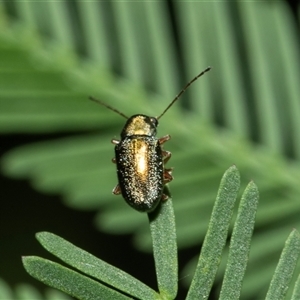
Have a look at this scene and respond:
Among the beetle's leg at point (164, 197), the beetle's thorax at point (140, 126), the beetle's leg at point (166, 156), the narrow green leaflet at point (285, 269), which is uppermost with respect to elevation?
the beetle's thorax at point (140, 126)

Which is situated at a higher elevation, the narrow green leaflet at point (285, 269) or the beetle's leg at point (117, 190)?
the narrow green leaflet at point (285, 269)

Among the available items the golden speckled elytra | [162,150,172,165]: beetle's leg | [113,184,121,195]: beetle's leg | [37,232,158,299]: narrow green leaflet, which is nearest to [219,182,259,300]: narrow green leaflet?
[37,232,158,299]: narrow green leaflet

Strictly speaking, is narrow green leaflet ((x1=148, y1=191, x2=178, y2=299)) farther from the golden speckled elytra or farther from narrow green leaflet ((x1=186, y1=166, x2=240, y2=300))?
the golden speckled elytra

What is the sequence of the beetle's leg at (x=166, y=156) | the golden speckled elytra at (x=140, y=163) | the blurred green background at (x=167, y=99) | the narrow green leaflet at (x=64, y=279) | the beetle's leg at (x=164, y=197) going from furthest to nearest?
the blurred green background at (x=167, y=99), the beetle's leg at (x=166, y=156), the golden speckled elytra at (x=140, y=163), the beetle's leg at (x=164, y=197), the narrow green leaflet at (x=64, y=279)

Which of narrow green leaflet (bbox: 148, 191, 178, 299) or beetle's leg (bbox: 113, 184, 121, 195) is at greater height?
narrow green leaflet (bbox: 148, 191, 178, 299)

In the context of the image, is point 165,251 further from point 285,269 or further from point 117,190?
point 117,190

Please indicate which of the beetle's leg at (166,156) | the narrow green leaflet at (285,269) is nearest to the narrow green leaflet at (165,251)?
the narrow green leaflet at (285,269)

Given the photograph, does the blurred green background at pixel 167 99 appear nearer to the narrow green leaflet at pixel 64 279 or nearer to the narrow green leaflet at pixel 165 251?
the narrow green leaflet at pixel 165 251
